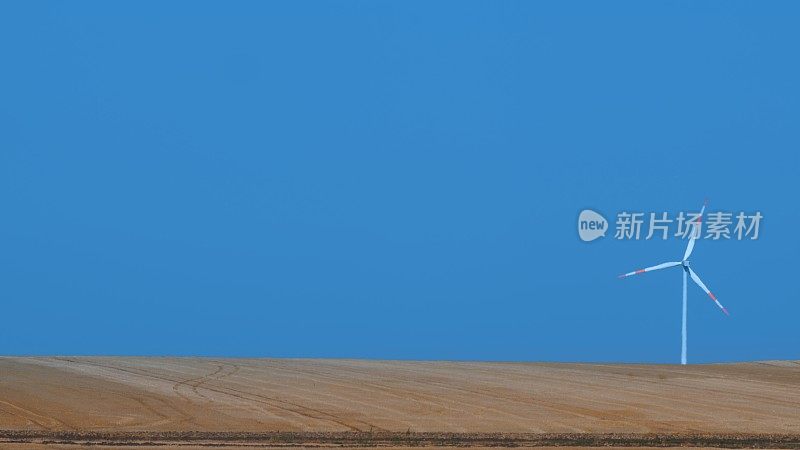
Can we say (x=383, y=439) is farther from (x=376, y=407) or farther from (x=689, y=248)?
(x=689, y=248)

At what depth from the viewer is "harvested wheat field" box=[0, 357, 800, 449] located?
15258mm

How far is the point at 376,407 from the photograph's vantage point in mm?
18391

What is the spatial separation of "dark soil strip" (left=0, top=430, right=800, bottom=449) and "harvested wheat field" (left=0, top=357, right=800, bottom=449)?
0.02 meters

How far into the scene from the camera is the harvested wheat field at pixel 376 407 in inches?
601

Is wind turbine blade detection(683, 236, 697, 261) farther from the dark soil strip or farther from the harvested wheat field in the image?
the dark soil strip

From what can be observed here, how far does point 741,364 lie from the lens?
3334cm

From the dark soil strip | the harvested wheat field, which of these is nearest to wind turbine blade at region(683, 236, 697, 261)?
the harvested wheat field

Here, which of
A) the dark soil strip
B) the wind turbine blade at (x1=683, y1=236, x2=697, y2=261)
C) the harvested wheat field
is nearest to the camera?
the dark soil strip

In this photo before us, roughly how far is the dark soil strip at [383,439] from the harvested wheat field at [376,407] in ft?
0.07

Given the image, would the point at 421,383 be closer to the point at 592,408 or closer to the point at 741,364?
the point at 592,408

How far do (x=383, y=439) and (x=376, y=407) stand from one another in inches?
126

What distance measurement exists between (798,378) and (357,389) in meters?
11.2

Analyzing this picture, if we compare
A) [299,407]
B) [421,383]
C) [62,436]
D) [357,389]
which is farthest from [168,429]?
[421,383]

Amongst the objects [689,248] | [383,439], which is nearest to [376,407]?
[383,439]
